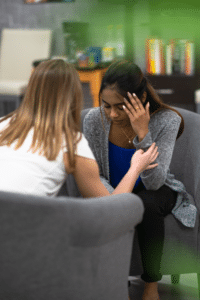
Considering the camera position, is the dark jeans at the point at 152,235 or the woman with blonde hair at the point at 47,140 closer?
the woman with blonde hair at the point at 47,140

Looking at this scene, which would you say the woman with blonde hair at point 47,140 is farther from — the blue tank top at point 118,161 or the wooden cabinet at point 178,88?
the wooden cabinet at point 178,88

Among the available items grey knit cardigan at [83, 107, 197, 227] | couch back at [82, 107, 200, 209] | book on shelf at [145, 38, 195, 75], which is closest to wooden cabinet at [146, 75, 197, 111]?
book on shelf at [145, 38, 195, 75]

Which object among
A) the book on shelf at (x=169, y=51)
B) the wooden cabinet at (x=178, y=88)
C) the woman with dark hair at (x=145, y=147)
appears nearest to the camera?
the book on shelf at (x=169, y=51)

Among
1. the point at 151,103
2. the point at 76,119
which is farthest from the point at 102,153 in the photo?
the point at 76,119

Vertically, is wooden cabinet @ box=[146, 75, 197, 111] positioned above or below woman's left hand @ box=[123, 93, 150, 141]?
below

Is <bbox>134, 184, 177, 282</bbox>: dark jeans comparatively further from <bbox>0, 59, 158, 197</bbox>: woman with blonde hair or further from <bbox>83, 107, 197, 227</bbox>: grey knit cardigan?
<bbox>0, 59, 158, 197</bbox>: woman with blonde hair

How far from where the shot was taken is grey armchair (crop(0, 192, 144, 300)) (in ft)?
1.61

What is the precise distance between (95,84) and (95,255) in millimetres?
2078

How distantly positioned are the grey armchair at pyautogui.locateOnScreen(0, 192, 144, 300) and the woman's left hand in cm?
32

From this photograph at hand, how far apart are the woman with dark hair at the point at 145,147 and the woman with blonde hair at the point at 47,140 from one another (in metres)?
0.19

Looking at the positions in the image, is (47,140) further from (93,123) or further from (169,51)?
(93,123)

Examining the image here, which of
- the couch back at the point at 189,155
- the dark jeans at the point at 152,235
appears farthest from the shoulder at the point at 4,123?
the couch back at the point at 189,155

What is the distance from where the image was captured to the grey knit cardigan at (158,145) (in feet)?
3.05

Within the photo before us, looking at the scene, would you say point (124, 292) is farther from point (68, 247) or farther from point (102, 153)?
point (102, 153)
